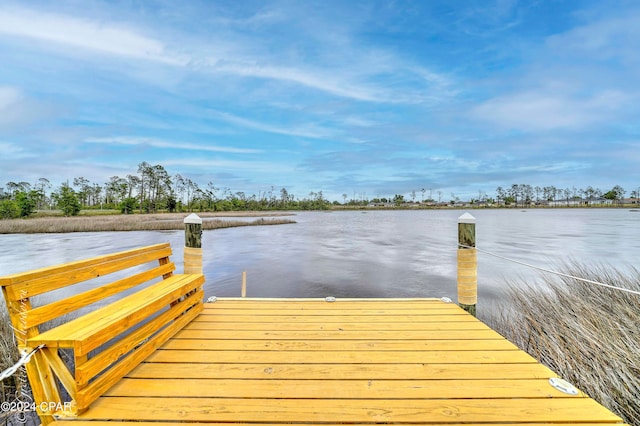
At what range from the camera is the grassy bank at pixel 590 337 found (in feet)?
6.79

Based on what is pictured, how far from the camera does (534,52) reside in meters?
21.5

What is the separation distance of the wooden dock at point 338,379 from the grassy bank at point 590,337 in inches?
27.6

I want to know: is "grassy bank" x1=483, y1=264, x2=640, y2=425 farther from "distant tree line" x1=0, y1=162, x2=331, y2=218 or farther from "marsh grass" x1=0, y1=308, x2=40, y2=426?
"distant tree line" x1=0, y1=162, x2=331, y2=218

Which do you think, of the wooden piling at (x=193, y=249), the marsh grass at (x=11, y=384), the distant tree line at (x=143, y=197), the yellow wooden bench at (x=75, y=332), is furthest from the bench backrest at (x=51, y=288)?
the distant tree line at (x=143, y=197)

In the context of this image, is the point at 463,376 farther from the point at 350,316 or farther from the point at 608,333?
the point at 608,333

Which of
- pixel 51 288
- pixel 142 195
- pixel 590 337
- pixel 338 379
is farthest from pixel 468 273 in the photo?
pixel 142 195

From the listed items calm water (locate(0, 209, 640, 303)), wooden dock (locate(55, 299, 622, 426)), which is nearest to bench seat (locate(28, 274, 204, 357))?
wooden dock (locate(55, 299, 622, 426))

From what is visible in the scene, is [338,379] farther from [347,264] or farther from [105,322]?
[347,264]

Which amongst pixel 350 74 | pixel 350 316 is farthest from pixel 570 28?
pixel 350 316

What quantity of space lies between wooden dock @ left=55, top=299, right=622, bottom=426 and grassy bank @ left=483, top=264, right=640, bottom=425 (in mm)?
701

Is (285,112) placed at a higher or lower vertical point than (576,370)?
higher

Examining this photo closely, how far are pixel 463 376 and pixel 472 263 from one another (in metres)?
1.71

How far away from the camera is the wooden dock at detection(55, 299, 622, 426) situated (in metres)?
1.39

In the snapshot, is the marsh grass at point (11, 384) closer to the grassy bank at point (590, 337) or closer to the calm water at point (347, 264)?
the calm water at point (347, 264)
